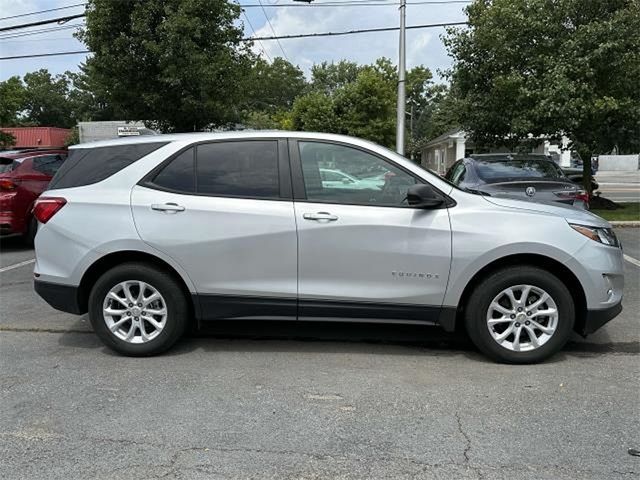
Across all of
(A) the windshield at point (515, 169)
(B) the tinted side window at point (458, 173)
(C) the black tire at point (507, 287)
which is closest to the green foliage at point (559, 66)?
(A) the windshield at point (515, 169)

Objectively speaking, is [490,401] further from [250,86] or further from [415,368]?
[250,86]

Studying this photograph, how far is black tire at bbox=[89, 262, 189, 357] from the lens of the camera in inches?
179

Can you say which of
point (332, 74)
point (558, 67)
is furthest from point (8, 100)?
point (332, 74)

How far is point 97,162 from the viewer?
4.78 m

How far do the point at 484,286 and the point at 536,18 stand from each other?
32.4ft

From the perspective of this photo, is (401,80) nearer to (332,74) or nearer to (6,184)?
(6,184)

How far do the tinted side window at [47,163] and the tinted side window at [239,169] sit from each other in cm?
642

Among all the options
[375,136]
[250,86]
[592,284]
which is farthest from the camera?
[375,136]

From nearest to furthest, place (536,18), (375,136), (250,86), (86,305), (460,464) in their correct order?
1. (460,464)
2. (86,305)
3. (536,18)
4. (250,86)
5. (375,136)

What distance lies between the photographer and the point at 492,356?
4477 millimetres

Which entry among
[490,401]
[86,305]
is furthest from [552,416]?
[86,305]

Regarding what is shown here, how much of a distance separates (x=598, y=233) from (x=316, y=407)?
8.12 ft

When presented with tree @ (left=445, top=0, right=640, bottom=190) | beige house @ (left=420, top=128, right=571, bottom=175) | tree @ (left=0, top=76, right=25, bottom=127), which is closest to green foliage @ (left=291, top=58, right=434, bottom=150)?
beige house @ (left=420, top=128, right=571, bottom=175)

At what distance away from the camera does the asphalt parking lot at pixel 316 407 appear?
3.11m
